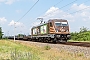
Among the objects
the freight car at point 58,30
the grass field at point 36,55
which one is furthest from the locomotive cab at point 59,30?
the grass field at point 36,55

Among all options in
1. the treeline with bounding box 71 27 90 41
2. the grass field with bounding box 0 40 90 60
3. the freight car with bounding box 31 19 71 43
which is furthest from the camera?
the treeline with bounding box 71 27 90 41

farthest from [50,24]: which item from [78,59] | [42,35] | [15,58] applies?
[15,58]

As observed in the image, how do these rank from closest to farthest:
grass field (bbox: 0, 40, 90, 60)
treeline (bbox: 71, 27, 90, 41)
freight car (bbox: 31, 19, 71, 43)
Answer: grass field (bbox: 0, 40, 90, 60) < freight car (bbox: 31, 19, 71, 43) < treeline (bbox: 71, 27, 90, 41)

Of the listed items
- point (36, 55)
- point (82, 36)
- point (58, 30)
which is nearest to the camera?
point (36, 55)

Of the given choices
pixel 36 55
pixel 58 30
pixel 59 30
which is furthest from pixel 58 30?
pixel 36 55

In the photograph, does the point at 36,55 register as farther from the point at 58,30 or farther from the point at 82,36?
the point at 82,36

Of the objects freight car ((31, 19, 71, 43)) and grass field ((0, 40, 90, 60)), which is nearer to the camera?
grass field ((0, 40, 90, 60))

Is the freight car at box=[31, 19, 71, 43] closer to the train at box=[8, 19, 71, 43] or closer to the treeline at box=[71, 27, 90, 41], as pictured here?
the train at box=[8, 19, 71, 43]

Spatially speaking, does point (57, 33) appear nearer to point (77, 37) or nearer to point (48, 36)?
point (48, 36)

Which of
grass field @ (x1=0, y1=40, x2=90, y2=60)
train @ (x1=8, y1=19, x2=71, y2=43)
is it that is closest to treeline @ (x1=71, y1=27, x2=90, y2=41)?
train @ (x1=8, y1=19, x2=71, y2=43)

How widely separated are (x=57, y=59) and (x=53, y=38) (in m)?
18.1

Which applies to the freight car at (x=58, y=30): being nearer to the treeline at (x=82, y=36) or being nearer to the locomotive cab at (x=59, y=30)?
the locomotive cab at (x=59, y=30)

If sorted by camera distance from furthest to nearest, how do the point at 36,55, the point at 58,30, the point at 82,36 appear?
the point at 82,36 < the point at 58,30 < the point at 36,55

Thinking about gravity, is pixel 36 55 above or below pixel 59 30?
below
